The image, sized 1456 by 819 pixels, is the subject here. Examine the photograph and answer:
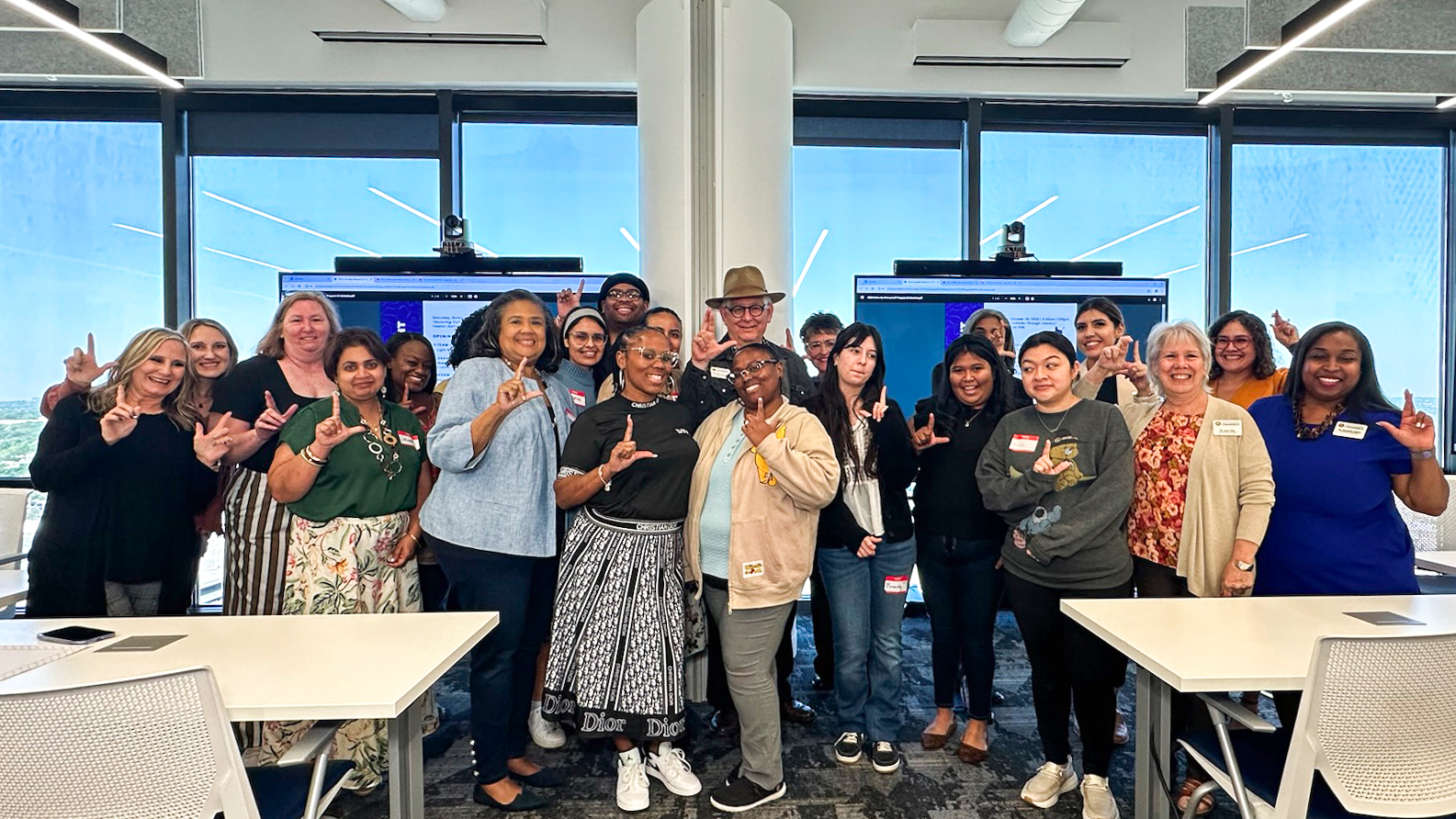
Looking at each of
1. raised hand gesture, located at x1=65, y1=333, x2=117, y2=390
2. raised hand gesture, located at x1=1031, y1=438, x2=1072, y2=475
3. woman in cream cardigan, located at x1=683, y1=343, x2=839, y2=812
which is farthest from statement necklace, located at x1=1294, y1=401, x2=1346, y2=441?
raised hand gesture, located at x1=65, y1=333, x2=117, y2=390

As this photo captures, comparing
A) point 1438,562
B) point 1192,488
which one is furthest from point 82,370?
point 1438,562

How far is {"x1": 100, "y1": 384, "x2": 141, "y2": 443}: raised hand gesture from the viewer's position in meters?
2.14

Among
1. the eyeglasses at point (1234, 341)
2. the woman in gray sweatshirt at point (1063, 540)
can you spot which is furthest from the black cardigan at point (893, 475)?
the eyeglasses at point (1234, 341)

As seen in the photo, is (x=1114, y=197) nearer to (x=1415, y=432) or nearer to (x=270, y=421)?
(x=1415, y=432)

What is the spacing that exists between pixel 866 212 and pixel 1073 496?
9.36ft

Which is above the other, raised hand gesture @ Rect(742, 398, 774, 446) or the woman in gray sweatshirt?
raised hand gesture @ Rect(742, 398, 774, 446)

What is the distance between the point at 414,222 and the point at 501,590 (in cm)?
311

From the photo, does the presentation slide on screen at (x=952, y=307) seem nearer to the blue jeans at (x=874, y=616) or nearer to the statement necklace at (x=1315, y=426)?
the blue jeans at (x=874, y=616)

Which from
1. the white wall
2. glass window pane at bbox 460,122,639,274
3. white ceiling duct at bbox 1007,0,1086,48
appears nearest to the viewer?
white ceiling duct at bbox 1007,0,1086,48

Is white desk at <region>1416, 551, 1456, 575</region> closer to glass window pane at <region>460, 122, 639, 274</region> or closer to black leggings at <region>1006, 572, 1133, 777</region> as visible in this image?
black leggings at <region>1006, 572, 1133, 777</region>

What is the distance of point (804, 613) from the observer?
4.45 metres

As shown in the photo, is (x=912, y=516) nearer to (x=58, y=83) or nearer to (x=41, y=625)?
(x=41, y=625)

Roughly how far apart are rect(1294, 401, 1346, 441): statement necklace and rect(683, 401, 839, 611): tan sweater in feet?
4.85

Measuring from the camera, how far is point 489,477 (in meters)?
2.18
